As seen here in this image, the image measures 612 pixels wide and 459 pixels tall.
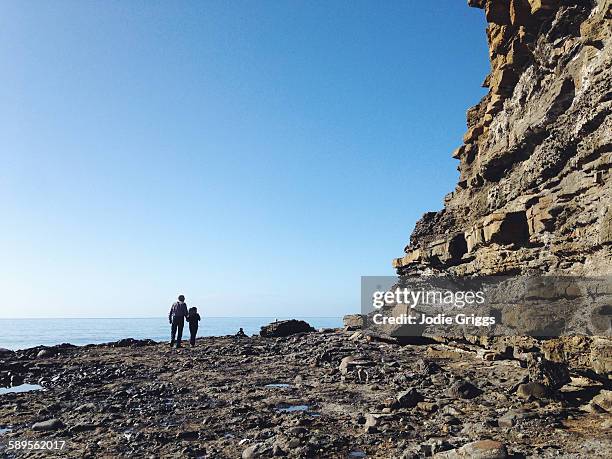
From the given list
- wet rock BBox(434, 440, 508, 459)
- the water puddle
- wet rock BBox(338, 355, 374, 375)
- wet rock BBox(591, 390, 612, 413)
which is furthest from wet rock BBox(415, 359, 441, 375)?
the water puddle

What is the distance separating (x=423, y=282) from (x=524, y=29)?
1402cm

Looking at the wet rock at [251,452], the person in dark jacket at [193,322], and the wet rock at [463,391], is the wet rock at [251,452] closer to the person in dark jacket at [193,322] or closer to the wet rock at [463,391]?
the wet rock at [463,391]

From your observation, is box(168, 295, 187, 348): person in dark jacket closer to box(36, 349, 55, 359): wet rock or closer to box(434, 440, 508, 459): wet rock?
box(36, 349, 55, 359): wet rock

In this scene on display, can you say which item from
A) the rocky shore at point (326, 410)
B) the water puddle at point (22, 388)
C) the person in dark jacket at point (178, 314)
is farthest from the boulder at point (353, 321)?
the water puddle at point (22, 388)

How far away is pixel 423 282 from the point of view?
1009 inches

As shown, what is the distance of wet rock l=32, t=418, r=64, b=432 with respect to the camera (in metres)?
10.7

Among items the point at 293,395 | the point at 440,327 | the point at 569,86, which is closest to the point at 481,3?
the point at 569,86

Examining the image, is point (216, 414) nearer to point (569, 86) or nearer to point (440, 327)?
point (440, 327)

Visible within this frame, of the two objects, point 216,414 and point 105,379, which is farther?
point 105,379

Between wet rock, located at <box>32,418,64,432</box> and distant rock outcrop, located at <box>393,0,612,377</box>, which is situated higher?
distant rock outcrop, located at <box>393,0,612,377</box>

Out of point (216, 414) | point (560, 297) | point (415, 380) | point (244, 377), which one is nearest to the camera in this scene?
point (216, 414)

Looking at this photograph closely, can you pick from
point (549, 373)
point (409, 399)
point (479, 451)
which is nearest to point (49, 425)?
point (409, 399)

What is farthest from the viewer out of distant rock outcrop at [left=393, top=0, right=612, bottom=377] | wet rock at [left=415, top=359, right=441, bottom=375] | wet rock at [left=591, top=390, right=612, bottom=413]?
wet rock at [left=415, top=359, right=441, bottom=375]

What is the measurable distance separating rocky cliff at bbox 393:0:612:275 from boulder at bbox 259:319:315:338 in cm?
1639
